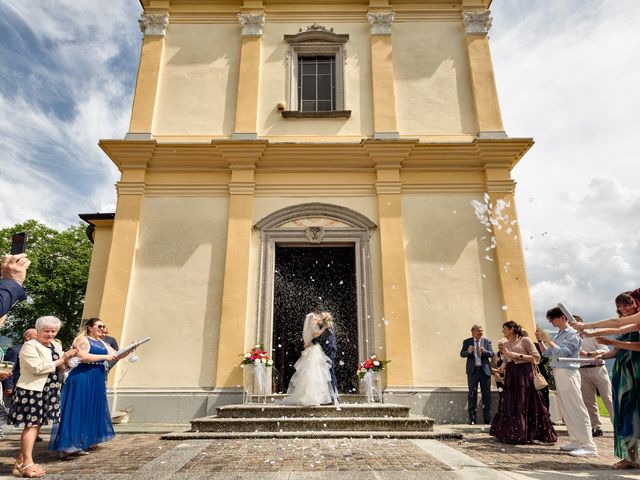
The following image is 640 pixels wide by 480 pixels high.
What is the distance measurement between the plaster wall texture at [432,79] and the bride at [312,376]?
5.71m

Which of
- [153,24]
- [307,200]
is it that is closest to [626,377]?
[307,200]

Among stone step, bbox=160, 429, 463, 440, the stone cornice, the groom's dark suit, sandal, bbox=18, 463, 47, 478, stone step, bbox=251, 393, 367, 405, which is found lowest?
sandal, bbox=18, 463, 47, 478

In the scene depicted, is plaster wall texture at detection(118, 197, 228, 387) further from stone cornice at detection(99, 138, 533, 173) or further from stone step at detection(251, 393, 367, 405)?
stone step at detection(251, 393, 367, 405)

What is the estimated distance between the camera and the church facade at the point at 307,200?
898 cm

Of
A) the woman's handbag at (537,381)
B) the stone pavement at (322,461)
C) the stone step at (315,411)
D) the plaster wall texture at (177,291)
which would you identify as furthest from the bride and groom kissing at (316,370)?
the woman's handbag at (537,381)

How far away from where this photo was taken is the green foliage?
26.0 m

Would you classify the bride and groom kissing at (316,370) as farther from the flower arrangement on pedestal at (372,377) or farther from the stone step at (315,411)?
the flower arrangement on pedestal at (372,377)

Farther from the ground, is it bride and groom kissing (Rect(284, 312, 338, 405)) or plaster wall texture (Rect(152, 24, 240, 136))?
plaster wall texture (Rect(152, 24, 240, 136))

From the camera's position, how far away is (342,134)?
10.6 metres

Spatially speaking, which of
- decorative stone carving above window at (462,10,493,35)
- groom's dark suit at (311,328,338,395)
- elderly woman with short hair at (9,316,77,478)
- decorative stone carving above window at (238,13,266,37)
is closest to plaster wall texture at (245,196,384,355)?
groom's dark suit at (311,328,338,395)

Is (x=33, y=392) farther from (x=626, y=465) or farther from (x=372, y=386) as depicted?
(x=626, y=465)

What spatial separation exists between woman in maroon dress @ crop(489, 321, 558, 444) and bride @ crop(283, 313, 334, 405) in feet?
8.99

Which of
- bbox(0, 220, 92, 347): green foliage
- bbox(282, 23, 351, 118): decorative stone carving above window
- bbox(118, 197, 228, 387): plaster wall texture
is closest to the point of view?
bbox(118, 197, 228, 387): plaster wall texture

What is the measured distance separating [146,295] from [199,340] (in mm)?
1601
